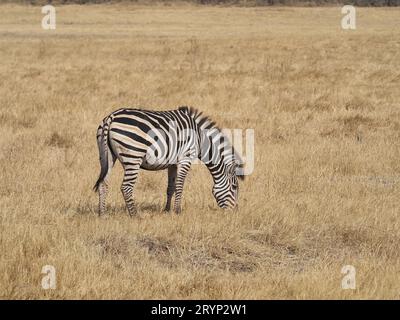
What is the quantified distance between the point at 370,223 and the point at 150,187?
3.83 meters

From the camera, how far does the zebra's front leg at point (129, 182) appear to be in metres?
8.12

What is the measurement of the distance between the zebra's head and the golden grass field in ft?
1.07

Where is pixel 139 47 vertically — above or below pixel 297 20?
below

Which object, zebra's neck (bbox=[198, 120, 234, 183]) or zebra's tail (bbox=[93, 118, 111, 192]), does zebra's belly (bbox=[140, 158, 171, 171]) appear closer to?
zebra's tail (bbox=[93, 118, 111, 192])

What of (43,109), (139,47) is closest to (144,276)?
(43,109)

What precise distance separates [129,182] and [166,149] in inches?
23.9

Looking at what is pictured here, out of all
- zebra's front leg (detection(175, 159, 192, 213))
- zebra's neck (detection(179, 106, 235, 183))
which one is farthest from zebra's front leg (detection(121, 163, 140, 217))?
zebra's neck (detection(179, 106, 235, 183))

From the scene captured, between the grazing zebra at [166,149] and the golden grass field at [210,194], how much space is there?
1.34ft

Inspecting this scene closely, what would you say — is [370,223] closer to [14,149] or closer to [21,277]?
[21,277]

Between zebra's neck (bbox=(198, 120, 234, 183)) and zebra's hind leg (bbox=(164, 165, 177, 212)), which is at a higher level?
zebra's neck (bbox=(198, 120, 234, 183))

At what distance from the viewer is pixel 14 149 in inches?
496

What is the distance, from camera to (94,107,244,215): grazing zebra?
8156 millimetres

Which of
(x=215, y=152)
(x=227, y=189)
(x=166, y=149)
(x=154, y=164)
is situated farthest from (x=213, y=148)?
(x=154, y=164)

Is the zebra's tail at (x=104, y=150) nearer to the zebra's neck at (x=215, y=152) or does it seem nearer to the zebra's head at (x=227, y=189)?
the zebra's neck at (x=215, y=152)
